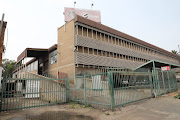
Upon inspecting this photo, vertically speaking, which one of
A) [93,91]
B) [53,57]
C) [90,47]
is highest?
[90,47]

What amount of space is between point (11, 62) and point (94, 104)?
164 feet

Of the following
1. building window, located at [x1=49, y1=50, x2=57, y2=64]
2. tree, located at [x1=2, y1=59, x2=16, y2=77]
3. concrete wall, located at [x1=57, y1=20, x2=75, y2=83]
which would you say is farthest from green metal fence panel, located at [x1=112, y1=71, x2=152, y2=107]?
tree, located at [x1=2, y1=59, x2=16, y2=77]

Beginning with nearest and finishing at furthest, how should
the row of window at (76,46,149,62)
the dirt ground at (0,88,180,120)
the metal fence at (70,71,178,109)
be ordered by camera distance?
the dirt ground at (0,88,180,120), the metal fence at (70,71,178,109), the row of window at (76,46,149,62)

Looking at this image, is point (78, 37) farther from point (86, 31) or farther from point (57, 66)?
point (57, 66)

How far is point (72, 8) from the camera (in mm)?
25203

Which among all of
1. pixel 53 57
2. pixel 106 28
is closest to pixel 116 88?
pixel 106 28

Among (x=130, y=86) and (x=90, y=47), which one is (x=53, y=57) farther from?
(x=130, y=86)

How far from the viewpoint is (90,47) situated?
18.4m

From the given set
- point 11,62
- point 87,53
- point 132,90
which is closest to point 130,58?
point 87,53

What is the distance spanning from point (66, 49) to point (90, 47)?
3.51 meters

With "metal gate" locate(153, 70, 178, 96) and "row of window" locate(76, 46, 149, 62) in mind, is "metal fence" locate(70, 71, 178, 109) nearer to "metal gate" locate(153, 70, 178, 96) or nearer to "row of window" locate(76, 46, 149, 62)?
"metal gate" locate(153, 70, 178, 96)

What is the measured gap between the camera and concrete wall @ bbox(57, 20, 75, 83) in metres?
17.4

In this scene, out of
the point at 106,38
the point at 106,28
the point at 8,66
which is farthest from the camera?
the point at 8,66

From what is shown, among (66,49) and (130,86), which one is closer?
(130,86)
